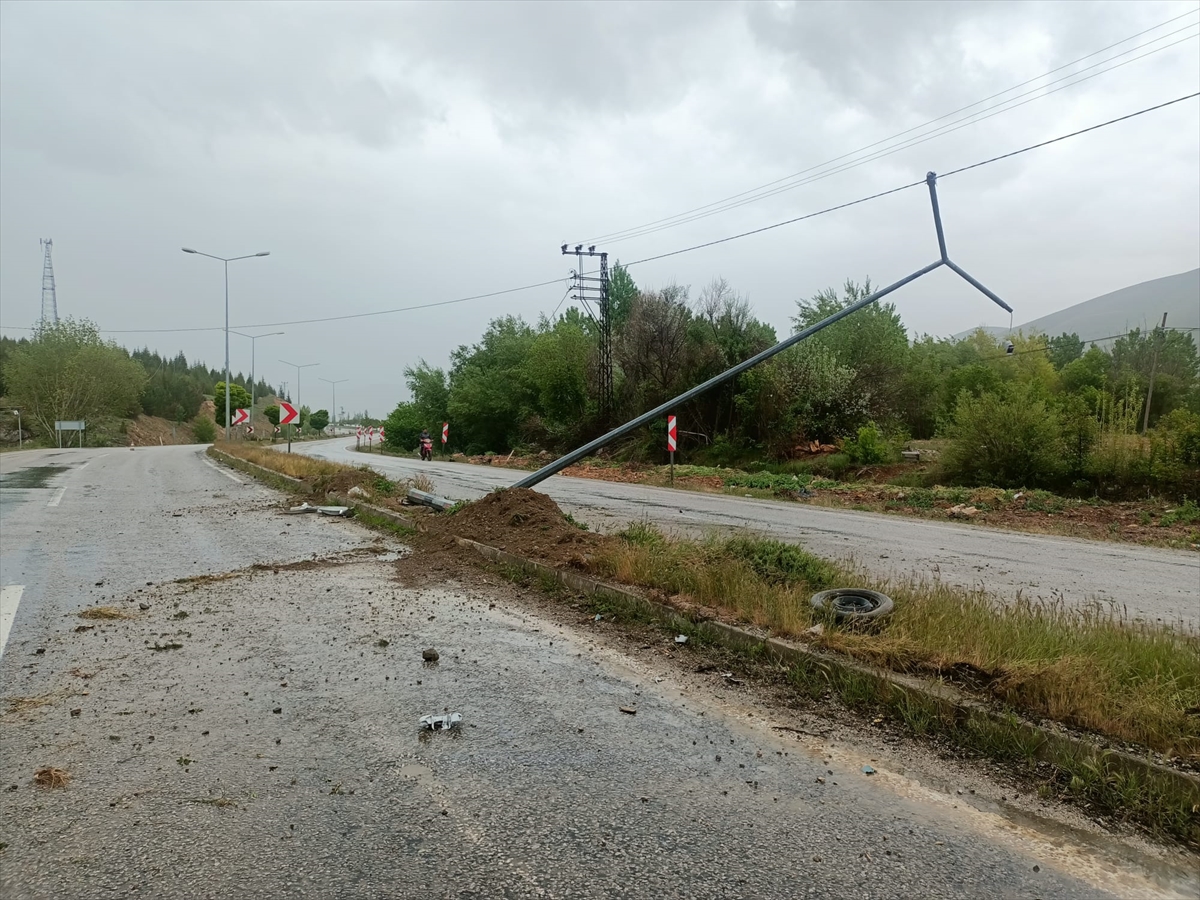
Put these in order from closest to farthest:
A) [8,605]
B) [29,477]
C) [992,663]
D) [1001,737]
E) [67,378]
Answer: [1001,737] < [992,663] < [8,605] < [29,477] < [67,378]

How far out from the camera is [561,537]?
9039mm

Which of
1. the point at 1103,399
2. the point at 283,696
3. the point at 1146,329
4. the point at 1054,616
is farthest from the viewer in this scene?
the point at 1146,329

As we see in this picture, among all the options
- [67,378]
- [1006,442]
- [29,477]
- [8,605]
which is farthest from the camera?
[67,378]

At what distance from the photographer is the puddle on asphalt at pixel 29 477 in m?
19.9

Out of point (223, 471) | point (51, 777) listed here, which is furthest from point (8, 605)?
point (223, 471)

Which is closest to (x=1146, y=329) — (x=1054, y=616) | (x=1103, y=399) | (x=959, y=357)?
(x=959, y=357)

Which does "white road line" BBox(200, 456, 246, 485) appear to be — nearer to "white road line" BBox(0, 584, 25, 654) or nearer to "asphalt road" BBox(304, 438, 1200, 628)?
"asphalt road" BBox(304, 438, 1200, 628)

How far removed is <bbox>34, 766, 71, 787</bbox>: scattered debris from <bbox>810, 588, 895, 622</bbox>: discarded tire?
4.71 metres

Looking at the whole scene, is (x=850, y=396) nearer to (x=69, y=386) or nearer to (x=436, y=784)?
(x=436, y=784)

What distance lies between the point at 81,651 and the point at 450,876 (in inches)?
161

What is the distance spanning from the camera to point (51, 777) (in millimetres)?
3457

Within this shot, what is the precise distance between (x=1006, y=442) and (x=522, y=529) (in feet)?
56.0

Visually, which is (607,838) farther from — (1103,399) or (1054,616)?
(1103,399)

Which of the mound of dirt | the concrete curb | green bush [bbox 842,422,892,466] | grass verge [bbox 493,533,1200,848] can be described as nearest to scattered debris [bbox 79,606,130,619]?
the mound of dirt
